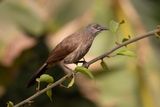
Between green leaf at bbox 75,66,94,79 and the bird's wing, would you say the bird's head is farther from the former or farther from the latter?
green leaf at bbox 75,66,94,79

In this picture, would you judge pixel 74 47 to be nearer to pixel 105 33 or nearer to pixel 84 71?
pixel 105 33

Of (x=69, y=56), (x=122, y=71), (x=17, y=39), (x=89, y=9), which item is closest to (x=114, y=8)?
(x=89, y=9)

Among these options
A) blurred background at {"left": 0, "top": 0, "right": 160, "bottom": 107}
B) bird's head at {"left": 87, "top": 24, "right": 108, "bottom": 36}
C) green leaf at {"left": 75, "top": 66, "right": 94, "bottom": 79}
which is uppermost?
green leaf at {"left": 75, "top": 66, "right": 94, "bottom": 79}

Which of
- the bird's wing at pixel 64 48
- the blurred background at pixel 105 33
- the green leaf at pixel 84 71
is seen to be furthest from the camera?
the blurred background at pixel 105 33

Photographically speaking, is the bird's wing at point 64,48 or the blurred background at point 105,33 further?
the blurred background at point 105,33

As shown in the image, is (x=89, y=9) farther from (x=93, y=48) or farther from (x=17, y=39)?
(x=17, y=39)

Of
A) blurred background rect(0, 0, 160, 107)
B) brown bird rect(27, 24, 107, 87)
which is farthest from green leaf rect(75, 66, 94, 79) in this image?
blurred background rect(0, 0, 160, 107)

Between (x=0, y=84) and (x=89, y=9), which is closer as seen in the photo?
(x=89, y=9)

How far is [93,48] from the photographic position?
15.4 feet

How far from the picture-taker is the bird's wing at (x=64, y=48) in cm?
366

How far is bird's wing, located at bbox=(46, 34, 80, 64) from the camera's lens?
366 centimetres

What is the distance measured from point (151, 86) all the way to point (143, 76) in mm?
105

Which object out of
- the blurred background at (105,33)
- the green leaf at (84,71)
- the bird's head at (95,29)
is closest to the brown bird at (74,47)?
the bird's head at (95,29)

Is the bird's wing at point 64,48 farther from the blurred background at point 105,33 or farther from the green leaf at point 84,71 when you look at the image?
the green leaf at point 84,71
